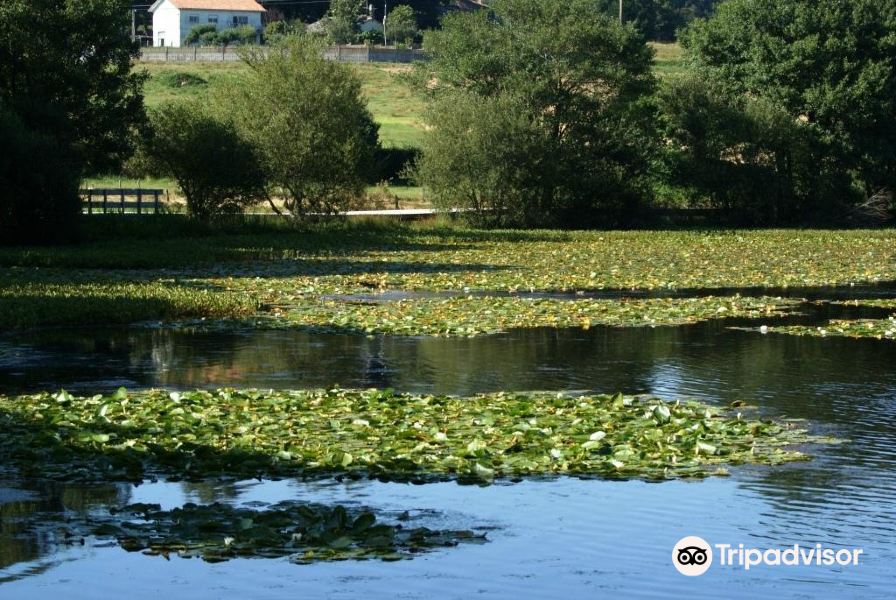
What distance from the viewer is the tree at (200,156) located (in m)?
51.5

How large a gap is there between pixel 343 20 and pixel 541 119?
79.5 metres

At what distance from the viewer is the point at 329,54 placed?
118m

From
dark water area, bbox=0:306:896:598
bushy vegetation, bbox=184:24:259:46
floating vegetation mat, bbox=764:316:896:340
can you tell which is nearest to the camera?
dark water area, bbox=0:306:896:598

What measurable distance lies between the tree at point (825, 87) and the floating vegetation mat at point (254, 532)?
56560 mm

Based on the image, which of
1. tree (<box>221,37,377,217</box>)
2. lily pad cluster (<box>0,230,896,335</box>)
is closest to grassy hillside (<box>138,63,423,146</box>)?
tree (<box>221,37,377,217</box>)

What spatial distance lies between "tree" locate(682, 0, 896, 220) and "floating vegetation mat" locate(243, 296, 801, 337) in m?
37.0

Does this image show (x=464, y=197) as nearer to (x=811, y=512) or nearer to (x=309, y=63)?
(x=309, y=63)

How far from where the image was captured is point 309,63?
178ft

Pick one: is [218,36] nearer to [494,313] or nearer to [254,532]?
[494,313]

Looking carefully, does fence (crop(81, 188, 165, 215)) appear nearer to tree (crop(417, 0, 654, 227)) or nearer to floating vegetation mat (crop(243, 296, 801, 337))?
tree (crop(417, 0, 654, 227))

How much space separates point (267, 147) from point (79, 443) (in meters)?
40.5

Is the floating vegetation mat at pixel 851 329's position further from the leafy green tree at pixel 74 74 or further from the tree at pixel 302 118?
the tree at pixel 302 118

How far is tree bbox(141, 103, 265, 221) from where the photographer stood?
51.5 metres

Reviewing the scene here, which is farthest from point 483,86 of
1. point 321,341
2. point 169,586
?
point 169,586
